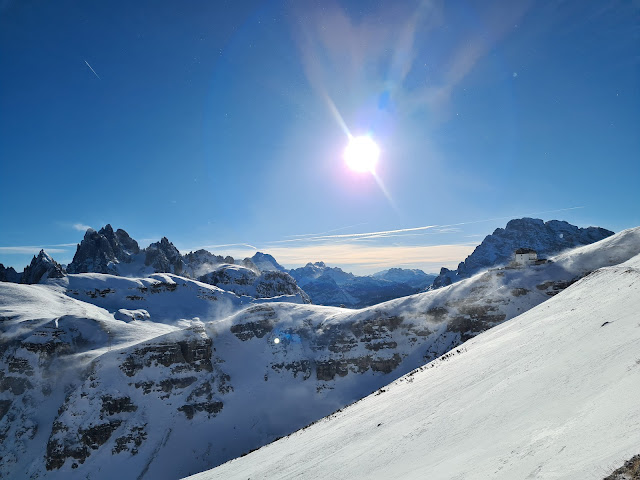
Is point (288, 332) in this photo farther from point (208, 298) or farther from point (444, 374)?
point (444, 374)

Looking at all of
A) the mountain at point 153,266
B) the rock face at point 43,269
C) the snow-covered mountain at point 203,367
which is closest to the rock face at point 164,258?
the mountain at point 153,266

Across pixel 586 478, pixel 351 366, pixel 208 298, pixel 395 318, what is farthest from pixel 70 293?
pixel 586 478

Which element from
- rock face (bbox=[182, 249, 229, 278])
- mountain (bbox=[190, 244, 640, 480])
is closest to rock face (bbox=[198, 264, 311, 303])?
rock face (bbox=[182, 249, 229, 278])

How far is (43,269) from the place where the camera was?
4006 inches

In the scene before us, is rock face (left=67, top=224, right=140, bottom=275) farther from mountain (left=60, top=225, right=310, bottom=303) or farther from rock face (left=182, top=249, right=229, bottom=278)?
rock face (left=182, top=249, right=229, bottom=278)

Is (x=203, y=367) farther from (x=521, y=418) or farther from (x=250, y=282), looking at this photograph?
(x=250, y=282)

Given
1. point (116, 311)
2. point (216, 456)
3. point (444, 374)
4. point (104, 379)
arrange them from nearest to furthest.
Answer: point (444, 374) → point (216, 456) → point (104, 379) → point (116, 311)

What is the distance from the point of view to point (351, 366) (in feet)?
207

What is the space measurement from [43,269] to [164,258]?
178 ft

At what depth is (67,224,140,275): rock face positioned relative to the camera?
5532 inches

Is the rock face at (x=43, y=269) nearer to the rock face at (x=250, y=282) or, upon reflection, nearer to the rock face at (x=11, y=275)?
the rock face at (x=11, y=275)

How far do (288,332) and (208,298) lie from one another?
4615 cm

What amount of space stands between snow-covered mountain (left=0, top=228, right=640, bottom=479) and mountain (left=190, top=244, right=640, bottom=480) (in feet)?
137

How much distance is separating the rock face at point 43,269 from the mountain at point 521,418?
106 meters
